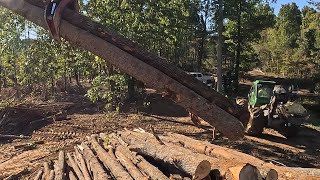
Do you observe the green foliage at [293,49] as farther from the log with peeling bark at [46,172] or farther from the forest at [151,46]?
the log with peeling bark at [46,172]

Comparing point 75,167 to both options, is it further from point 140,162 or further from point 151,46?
point 151,46

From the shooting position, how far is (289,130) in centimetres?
1312

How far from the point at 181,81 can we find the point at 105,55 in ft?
3.52

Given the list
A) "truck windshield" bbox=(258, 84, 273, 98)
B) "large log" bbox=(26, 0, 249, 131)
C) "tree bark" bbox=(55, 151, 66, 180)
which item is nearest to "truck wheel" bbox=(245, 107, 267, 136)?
"truck windshield" bbox=(258, 84, 273, 98)

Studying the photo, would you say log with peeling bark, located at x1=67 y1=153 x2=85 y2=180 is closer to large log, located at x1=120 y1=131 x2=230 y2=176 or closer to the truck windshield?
large log, located at x1=120 y1=131 x2=230 y2=176

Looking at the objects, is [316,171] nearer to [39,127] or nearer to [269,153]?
[269,153]

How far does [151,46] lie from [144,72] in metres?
15.7

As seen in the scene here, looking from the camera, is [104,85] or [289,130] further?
[104,85]

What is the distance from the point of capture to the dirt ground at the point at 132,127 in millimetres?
11094

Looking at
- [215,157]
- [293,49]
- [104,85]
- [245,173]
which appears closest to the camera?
[245,173]

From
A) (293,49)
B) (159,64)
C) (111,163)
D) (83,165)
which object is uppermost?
(293,49)

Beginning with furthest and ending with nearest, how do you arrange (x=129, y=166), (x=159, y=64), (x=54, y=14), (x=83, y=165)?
(x=83, y=165)
(x=129, y=166)
(x=159, y=64)
(x=54, y=14)

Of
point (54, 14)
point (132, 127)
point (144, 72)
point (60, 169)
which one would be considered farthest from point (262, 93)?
point (54, 14)

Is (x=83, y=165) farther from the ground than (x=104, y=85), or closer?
closer
